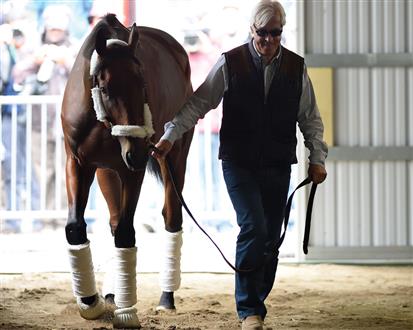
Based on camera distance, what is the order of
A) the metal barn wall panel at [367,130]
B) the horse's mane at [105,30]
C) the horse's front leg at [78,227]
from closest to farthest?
the horse's mane at [105,30]
the horse's front leg at [78,227]
the metal barn wall panel at [367,130]

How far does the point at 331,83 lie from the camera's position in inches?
310

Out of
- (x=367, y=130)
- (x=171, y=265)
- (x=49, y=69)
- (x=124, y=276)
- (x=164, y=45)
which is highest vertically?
(x=164, y=45)

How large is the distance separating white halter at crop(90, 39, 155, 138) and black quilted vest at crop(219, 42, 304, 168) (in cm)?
37

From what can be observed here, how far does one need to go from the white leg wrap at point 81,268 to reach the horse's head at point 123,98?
0.66 m

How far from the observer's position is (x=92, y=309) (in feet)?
16.2

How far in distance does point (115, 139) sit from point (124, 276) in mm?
697

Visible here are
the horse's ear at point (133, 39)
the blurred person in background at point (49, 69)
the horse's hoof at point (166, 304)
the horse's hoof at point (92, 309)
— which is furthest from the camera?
the blurred person in background at point (49, 69)

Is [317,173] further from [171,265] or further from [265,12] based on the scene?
[171,265]

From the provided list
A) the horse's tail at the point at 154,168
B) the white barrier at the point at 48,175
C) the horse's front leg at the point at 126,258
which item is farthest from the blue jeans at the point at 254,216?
the white barrier at the point at 48,175

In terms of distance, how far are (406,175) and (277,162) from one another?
3.78 meters

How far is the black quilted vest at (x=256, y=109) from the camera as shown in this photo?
4.39m

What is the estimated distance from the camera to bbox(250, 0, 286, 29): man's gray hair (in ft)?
14.0

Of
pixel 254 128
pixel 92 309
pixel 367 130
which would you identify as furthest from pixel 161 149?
pixel 367 130

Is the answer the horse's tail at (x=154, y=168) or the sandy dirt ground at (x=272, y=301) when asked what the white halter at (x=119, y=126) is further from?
the horse's tail at (x=154, y=168)
